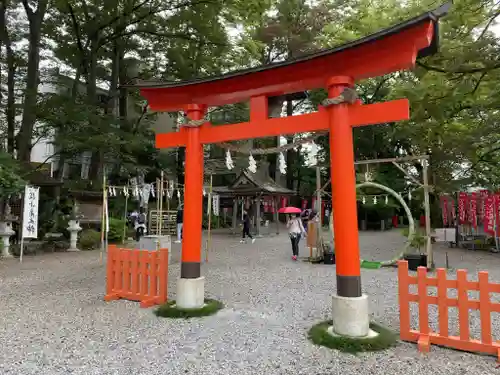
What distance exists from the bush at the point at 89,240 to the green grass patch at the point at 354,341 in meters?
13.0

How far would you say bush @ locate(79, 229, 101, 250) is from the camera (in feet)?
50.1

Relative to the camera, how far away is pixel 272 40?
27922mm

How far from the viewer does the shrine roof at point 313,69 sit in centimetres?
435

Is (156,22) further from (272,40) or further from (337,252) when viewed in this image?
(337,252)

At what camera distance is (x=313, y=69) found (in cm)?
510

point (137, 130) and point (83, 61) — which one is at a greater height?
point (83, 61)

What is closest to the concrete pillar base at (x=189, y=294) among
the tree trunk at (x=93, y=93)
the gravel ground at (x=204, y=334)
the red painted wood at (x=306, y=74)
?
the gravel ground at (x=204, y=334)

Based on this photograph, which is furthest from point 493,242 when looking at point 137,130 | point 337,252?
point 137,130

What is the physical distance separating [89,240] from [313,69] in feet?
43.9

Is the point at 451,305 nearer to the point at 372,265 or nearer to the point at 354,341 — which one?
the point at 354,341

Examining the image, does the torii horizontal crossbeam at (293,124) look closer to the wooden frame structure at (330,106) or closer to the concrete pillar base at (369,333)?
the wooden frame structure at (330,106)

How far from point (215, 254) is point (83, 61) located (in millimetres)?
12160

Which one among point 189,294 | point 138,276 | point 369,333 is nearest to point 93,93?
point 138,276

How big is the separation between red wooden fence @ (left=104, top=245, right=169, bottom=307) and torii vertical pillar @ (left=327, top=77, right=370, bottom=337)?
9.96 ft
